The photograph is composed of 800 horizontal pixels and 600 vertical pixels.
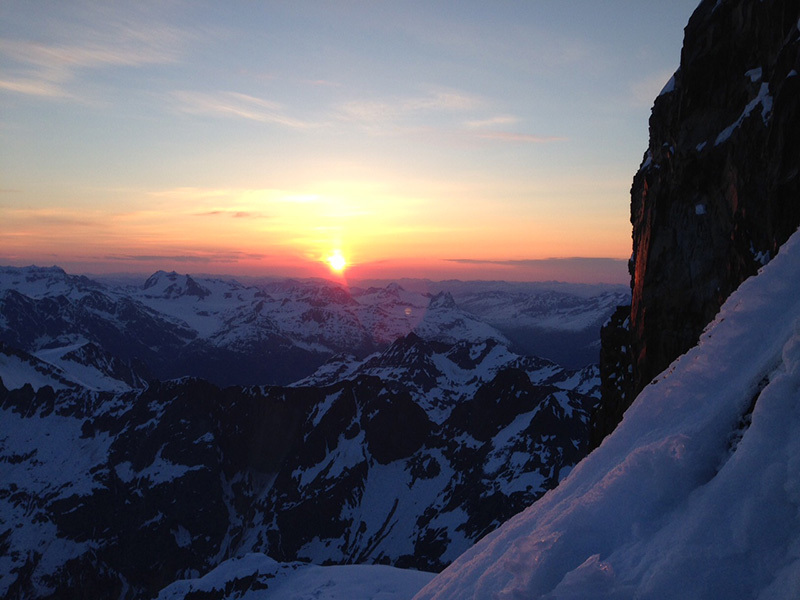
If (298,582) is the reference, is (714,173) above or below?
above

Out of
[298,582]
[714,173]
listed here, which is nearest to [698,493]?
[714,173]

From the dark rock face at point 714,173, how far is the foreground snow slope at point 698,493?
1461 cm

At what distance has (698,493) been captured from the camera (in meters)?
6.38

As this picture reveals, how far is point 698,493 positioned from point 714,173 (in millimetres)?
27793

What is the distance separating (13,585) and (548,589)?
23344 cm

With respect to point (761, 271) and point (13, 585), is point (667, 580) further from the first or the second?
point (13, 585)

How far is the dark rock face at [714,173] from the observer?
70.9ft

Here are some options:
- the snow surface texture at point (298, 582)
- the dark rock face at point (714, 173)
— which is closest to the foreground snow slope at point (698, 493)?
the dark rock face at point (714, 173)

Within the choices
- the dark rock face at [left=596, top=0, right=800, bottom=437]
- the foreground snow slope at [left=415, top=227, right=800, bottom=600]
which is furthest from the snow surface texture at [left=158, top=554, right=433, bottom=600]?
the foreground snow slope at [left=415, top=227, right=800, bottom=600]

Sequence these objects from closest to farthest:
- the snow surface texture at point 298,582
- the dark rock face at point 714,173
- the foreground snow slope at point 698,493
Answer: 1. the foreground snow slope at point 698,493
2. the dark rock face at point 714,173
3. the snow surface texture at point 298,582

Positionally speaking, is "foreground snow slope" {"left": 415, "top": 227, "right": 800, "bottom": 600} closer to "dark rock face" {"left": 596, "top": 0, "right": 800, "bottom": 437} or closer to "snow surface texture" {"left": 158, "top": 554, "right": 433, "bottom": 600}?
"dark rock face" {"left": 596, "top": 0, "right": 800, "bottom": 437}

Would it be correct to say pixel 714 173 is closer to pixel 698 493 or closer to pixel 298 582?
pixel 698 493

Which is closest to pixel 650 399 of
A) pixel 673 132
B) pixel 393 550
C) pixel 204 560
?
pixel 673 132

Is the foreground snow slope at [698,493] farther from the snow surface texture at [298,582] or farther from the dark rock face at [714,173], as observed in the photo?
the snow surface texture at [298,582]
